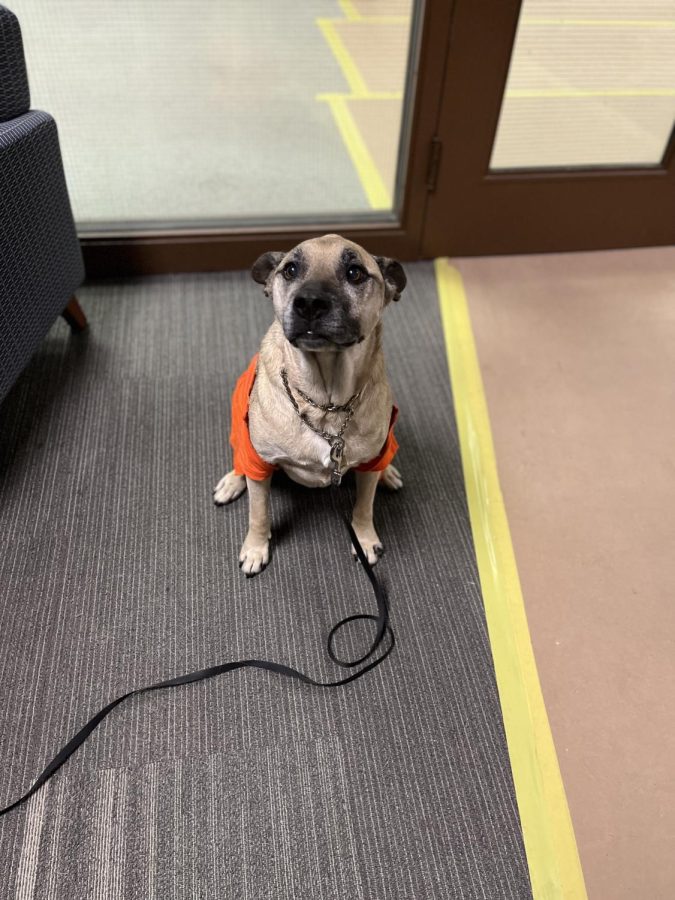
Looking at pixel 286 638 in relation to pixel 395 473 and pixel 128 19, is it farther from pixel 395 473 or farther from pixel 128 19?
pixel 128 19

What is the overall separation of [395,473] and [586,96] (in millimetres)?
1952

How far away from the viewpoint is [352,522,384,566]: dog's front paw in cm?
170

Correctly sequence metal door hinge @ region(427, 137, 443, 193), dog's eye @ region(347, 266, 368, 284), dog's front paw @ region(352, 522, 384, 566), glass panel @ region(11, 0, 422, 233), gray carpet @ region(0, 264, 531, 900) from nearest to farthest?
1. gray carpet @ region(0, 264, 531, 900)
2. dog's eye @ region(347, 266, 368, 284)
3. dog's front paw @ region(352, 522, 384, 566)
4. glass panel @ region(11, 0, 422, 233)
5. metal door hinge @ region(427, 137, 443, 193)

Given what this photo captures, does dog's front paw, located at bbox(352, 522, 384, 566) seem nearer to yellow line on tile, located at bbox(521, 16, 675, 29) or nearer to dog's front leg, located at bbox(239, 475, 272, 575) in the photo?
dog's front leg, located at bbox(239, 475, 272, 575)

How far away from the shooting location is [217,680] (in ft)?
4.76

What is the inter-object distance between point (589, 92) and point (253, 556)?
7.95ft

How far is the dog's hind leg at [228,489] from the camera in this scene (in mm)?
1803

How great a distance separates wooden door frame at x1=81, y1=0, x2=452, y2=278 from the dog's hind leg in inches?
49.8

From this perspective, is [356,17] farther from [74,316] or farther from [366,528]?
[366,528]

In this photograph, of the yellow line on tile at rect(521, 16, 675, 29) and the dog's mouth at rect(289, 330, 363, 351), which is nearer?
the dog's mouth at rect(289, 330, 363, 351)

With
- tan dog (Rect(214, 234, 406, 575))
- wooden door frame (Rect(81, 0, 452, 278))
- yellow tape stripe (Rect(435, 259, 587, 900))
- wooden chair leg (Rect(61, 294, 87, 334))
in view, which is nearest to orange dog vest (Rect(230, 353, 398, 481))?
tan dog (Rect(214, 234, 406, 575))

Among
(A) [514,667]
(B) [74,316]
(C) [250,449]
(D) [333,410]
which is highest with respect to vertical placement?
(D) [333,410]

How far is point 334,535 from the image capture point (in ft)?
5.78

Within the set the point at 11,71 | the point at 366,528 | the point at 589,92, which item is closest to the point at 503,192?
the point at 589,92
